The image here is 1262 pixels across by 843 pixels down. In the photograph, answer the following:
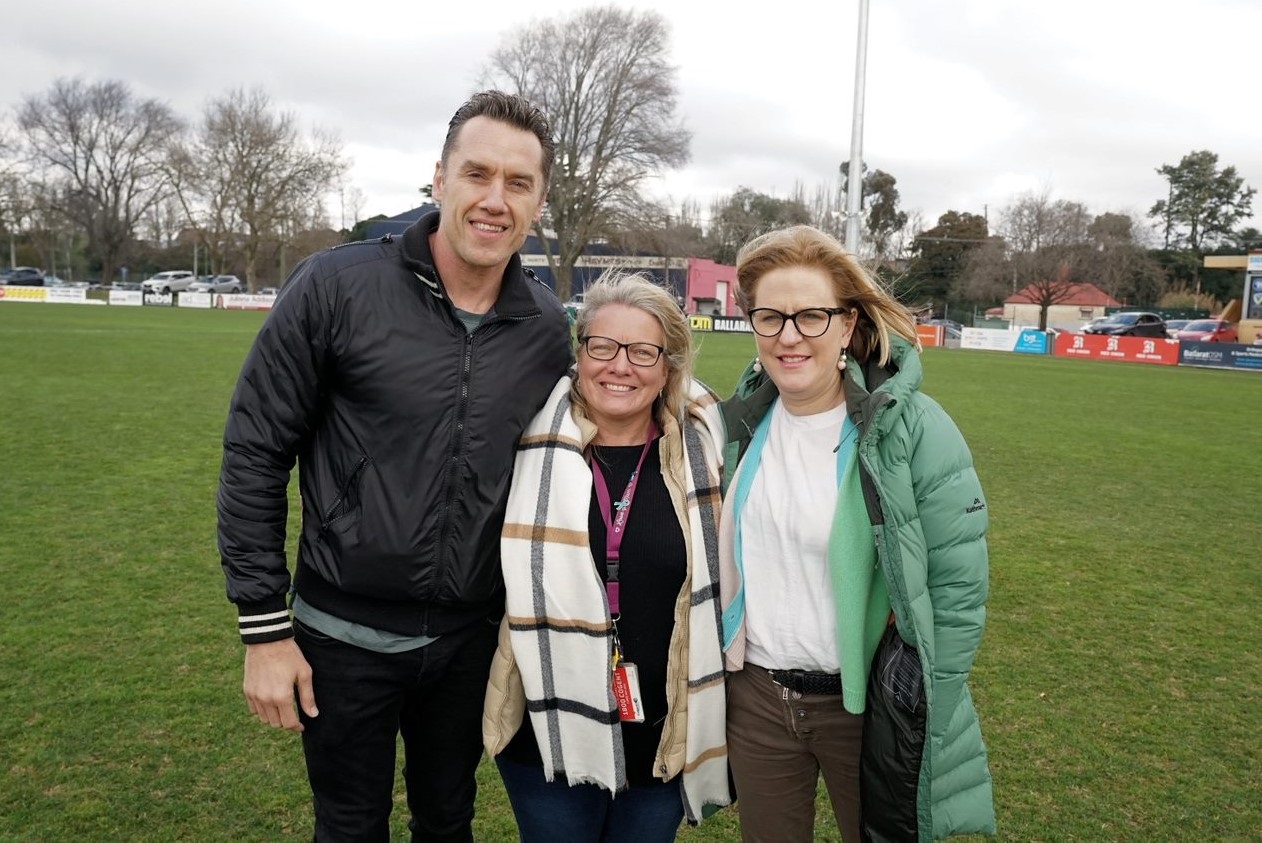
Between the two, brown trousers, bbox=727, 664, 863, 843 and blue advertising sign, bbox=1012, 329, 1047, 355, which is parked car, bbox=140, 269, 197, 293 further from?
brown trousers, bbox=727, 664, 863, 843

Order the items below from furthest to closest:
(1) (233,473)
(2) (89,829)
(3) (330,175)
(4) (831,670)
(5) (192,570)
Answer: (3) (330,175), (5) (192,570), (2) (89,829), (4) (831,670), (1) (233,473)

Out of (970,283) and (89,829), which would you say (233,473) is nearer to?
(89,829)

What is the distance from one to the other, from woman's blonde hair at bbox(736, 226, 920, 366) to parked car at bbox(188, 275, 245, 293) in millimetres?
55318

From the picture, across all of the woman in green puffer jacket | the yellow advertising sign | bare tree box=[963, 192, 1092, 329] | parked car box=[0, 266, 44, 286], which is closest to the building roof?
bare tree box=[963, 192, 1092, 329]

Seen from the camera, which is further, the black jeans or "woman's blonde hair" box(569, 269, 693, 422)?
"woman's blonde hair" box(569, 269, 693, 422)

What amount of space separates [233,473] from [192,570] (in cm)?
422

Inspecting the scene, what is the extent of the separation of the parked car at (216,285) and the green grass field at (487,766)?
45.0 m

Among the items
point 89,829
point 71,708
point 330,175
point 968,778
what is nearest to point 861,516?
point 968,778

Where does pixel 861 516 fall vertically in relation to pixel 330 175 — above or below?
below

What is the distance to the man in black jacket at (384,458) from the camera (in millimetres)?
2158

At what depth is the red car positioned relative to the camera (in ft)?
116

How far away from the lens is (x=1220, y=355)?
30594 mm

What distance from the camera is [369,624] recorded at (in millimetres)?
2248

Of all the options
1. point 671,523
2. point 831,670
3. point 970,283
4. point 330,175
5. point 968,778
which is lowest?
point 968,778
